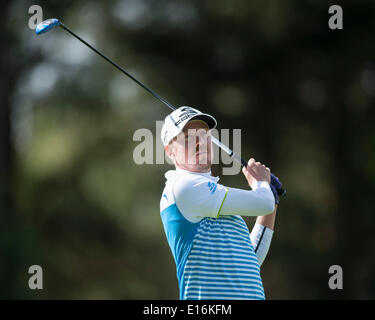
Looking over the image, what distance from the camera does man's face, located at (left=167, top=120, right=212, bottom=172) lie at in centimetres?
247

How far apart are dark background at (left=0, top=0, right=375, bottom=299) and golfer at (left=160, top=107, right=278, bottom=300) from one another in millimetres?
6756

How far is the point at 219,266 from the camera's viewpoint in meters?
2.32

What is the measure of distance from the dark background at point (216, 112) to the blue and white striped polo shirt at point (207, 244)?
6822 millimetres

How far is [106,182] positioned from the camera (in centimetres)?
1090

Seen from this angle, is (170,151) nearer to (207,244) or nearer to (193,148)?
(193,148)

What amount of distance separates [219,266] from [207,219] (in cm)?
19

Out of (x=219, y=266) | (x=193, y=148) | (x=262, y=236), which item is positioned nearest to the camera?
(x=219, y=266)

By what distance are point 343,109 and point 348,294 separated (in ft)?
9.45

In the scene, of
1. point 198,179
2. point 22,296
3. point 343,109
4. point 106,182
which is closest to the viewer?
point 198,179

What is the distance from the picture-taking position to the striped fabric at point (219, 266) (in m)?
2.31

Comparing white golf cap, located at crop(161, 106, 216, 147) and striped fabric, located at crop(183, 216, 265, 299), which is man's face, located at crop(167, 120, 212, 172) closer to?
white golf cap, located at crop(161, 106, 216, 147)

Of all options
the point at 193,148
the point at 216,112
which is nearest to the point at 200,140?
the point at 193,148

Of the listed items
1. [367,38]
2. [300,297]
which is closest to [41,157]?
[300,297]

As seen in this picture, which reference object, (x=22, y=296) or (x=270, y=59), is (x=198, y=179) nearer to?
(x=22, y=296)
